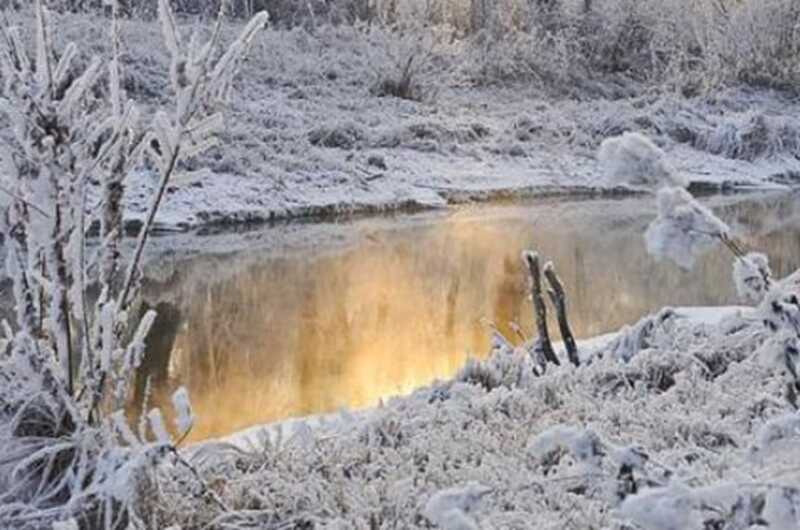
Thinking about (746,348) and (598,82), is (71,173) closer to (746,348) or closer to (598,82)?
(746,348)

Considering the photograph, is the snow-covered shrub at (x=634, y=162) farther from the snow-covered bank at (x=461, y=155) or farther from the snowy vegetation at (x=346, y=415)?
the snow-covered bank at (x=461, y=155)

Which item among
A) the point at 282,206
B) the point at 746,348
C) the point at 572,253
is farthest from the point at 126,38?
the point at 746,348

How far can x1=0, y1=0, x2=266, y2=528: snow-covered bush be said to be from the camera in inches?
121

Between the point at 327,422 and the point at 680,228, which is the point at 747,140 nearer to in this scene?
the point at 327,422

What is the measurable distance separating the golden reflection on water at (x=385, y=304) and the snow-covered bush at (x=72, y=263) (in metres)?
2.45

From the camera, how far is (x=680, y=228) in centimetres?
201

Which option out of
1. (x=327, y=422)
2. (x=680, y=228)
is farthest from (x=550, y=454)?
(x=680, y=228)

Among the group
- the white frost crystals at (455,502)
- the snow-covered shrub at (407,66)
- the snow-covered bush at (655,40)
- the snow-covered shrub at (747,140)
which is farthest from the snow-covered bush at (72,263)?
the snow-covered bush at (655,40)

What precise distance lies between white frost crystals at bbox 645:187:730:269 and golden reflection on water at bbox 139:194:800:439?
410cm

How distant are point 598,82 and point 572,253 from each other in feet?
29.4

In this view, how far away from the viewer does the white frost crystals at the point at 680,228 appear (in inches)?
78.3

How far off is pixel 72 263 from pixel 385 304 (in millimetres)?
5617

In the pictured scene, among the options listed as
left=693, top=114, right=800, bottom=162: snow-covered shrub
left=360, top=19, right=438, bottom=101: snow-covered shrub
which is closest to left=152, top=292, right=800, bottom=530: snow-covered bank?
left=360, top=19, right=438, bottom=101: snow-covered shrub

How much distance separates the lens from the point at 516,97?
17.6 m
